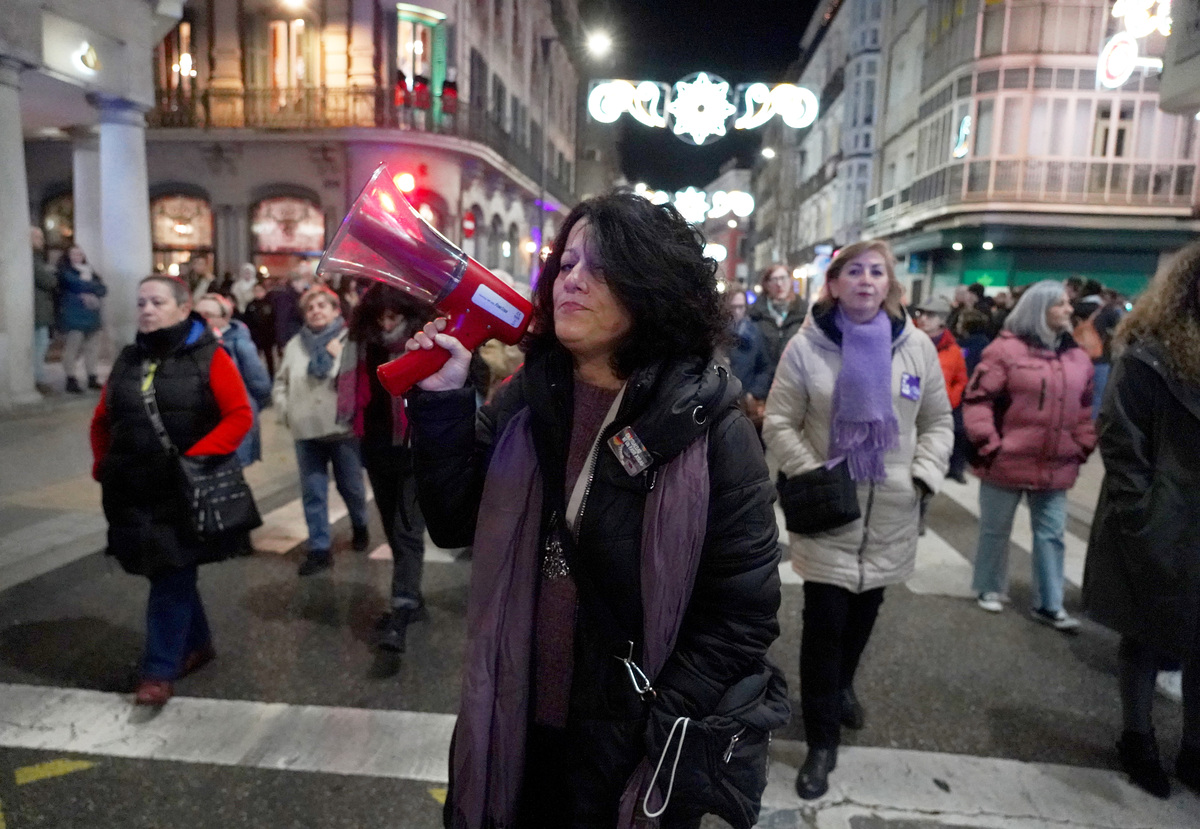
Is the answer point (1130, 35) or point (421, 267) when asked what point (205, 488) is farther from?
point (1130, 35)

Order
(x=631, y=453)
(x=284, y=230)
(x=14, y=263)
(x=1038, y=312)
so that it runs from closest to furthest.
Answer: (x=631, y=453)
(x=1038, y=312)
(x=14, y=263)
(x=284, y=230)

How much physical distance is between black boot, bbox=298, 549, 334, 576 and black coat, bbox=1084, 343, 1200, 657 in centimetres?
430

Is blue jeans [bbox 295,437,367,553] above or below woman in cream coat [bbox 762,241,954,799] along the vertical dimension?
below

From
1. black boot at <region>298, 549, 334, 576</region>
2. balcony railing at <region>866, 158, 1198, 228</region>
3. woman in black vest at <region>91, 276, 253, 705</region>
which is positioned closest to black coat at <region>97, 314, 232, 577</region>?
woman in black vest at <region>91, 276, 253, 705</region>

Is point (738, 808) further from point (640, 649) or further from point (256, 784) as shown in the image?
point (256, 784)

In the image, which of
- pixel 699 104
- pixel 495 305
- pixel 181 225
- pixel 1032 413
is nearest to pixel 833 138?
pixel 181 225

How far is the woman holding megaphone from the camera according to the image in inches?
67.0

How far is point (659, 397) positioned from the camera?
5.64 feet

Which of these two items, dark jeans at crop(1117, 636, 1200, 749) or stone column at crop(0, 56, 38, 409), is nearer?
dark jeans at crop(1117, 636, 1200, 749)

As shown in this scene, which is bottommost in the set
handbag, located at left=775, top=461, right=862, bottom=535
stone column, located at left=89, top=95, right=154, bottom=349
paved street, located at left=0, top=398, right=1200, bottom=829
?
paved street, located at left=0, top=398, right=1200, bottom=829

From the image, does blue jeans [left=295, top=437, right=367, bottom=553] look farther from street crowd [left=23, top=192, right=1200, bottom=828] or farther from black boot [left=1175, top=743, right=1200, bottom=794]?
black boot [left=1175, top=743, right=1200, bottom=794]

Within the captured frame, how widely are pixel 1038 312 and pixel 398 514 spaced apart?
12.1ft

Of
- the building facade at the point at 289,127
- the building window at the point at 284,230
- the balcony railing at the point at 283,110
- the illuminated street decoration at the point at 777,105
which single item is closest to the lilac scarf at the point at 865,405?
the illuminated street decoration at the point at 777,105

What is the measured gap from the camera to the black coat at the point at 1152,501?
2.89 metres
